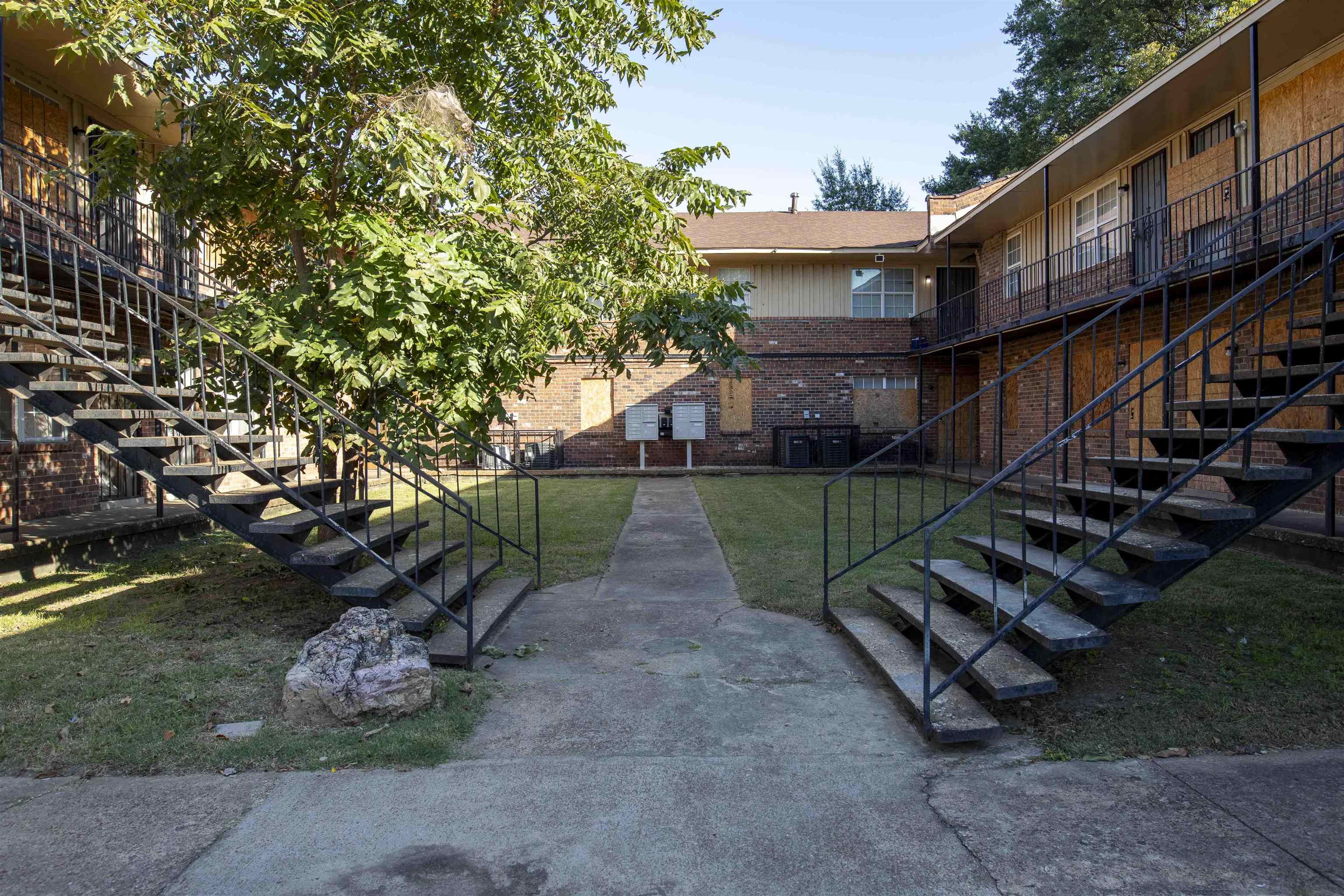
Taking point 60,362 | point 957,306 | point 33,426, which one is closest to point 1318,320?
point 60,362

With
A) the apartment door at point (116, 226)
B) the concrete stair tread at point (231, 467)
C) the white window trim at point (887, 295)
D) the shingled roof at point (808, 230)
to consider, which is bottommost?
the concrete stair tread at point (231, 467)

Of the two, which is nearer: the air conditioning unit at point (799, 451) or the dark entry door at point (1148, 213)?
the dark entry door at point (1148, 213)

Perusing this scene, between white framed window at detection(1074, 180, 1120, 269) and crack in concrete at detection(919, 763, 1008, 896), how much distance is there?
38.7 feet

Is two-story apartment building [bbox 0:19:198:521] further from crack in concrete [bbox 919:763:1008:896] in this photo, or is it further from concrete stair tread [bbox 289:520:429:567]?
crack in concrete [bbox 919:763:1008:896]

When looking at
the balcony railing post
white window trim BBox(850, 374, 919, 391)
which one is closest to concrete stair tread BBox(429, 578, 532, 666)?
the balcony railing post

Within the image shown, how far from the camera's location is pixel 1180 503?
4.18 m

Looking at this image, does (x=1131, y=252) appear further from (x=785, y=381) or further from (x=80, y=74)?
(x=80, y=74)

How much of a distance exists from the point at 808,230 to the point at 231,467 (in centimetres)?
1846

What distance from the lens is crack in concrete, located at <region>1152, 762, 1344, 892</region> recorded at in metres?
2.60

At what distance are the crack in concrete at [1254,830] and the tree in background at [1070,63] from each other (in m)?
23.2

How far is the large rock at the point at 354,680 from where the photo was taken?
155 inches

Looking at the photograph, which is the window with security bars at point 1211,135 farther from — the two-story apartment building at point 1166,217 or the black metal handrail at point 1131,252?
the black metal handrail at point 1131,252

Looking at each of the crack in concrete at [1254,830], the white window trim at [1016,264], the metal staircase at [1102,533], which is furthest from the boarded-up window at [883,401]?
the crack in concrete at [1254,830]

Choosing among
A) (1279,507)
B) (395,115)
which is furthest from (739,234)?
(1279,507)
